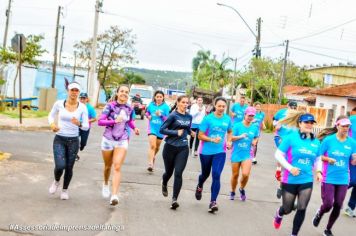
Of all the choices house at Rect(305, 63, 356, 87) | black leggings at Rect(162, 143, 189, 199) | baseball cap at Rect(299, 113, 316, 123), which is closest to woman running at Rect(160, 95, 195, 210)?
black leggings at Rect(162, 143, 189, 199)

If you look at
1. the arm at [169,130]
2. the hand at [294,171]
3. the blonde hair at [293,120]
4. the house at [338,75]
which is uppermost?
the house at [338,75]

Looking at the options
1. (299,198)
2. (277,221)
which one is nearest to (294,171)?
(299,198)

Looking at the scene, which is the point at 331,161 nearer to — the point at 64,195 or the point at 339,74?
the point at 64,195

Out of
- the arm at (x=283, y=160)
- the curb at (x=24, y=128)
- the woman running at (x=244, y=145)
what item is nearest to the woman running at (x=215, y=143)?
the woman running at (x=244, y=145)

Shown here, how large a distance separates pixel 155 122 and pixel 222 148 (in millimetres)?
3602

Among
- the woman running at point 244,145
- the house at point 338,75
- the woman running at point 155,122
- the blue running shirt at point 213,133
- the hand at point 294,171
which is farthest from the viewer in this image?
the house at point 338,75

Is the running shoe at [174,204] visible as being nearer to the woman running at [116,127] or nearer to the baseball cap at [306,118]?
the woman running at [116,127]

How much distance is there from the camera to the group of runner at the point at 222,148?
6.68 metres

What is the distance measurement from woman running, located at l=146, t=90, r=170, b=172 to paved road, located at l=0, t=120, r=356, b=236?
1.38ft

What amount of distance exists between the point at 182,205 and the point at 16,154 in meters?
5.48

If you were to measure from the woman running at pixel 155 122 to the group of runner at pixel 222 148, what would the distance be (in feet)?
8.89

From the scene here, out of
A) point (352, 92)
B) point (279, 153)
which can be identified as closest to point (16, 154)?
point (279, 153)

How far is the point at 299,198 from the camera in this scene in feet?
21.7

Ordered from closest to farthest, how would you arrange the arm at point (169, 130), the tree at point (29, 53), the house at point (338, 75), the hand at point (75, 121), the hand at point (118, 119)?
the hand at point (75, 121) < the hand at point (118, 119) < the arm at point (169, 130) < the tree at point (29, 53) < the house at point (338, 75)
